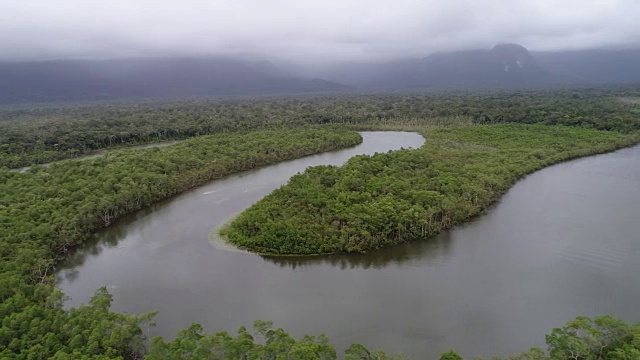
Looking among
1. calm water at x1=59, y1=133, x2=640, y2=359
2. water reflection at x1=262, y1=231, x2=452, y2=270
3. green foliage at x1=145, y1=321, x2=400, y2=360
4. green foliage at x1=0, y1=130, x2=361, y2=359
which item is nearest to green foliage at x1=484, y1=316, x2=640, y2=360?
calm water at x1=59, y1=133, x2=640, y2=359

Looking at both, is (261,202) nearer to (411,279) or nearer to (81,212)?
(81,212)

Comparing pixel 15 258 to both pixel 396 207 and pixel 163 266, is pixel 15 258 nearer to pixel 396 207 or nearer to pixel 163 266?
pixel 163 266

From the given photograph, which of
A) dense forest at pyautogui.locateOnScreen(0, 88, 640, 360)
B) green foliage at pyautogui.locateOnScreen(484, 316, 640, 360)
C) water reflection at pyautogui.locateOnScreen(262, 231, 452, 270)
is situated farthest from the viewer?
water reflection at pyautogui.locateOnScreen(262, 231, 452, 270)

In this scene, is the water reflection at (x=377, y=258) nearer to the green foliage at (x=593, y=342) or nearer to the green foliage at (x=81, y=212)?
the green foliage at (x=81, y=212)

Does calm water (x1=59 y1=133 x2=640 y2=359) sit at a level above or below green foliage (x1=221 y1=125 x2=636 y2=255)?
below

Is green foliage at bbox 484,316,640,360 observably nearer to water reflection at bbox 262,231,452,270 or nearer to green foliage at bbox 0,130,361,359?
water reflection at bbox 262,231,452,270

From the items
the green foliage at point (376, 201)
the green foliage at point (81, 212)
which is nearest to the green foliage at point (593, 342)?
the green foliage at point (376, 201)

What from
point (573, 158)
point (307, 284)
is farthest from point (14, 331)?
point (573, 158)
